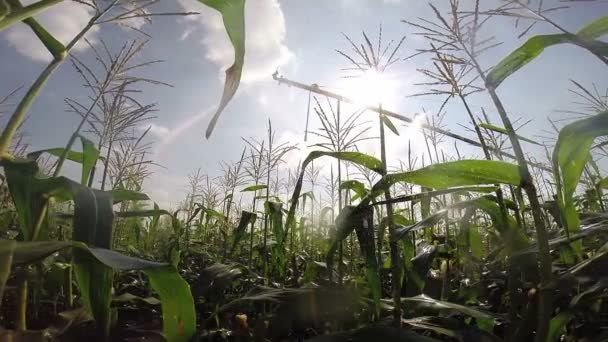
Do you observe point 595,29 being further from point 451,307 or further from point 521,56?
point 451,307

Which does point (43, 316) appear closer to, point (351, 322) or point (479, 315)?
point (351, 322)

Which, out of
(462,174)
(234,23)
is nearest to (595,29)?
(462,174)

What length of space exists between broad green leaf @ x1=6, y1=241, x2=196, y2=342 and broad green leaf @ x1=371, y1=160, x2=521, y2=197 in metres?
0.55

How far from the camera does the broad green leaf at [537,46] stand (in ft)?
2.77

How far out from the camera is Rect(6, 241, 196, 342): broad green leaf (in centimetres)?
57

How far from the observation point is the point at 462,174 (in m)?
0.94

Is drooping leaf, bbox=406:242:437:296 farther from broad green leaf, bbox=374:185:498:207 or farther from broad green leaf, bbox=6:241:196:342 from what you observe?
broad green leaf, bbox=6:241:196:342

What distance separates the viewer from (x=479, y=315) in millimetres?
948

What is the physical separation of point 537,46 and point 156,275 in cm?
96

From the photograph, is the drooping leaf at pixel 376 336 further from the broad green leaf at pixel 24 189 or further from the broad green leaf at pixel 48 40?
the broad green leaf at pixel 48 40

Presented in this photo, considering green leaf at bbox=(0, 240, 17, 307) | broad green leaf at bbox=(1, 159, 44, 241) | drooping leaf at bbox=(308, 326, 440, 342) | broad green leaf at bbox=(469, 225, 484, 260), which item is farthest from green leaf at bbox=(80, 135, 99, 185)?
broad green leaf at bbox=(469, 225, 484, 260)

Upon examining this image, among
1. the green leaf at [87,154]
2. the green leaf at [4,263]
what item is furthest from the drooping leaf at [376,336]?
the green leaf at [87,154]

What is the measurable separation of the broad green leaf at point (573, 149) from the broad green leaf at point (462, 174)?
0.09m

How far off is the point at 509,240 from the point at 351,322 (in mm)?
560
